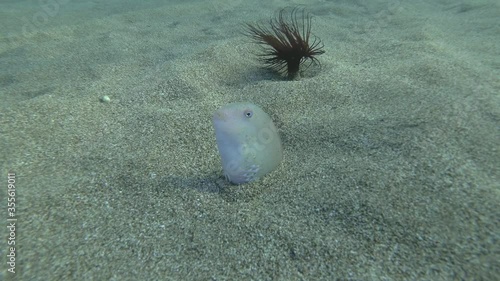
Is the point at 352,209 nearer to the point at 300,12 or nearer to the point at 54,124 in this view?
the point at 54,124

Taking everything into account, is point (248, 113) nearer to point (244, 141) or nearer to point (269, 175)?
point (244, 141)

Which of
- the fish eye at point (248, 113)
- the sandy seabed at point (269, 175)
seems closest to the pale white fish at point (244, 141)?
the fish eye at point (248, 113)

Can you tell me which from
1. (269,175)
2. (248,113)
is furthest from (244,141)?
(269,175)

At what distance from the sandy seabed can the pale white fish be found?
0.12 meters

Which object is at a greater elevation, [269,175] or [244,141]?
[244,141]

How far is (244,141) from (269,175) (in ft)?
1.19

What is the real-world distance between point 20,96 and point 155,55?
1.70 metres

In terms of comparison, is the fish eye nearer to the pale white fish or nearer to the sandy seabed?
the pale white fish

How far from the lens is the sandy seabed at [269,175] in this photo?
1574 mm

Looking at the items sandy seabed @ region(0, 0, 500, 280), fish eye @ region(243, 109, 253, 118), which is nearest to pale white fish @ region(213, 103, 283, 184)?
fish eye @ region(243, 109, 253, 118)

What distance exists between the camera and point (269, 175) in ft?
7.06

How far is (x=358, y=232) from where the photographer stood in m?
1.67

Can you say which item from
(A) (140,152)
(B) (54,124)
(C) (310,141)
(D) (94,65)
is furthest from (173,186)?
(D) (94,65)

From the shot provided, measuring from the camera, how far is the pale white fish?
74.2 inches
